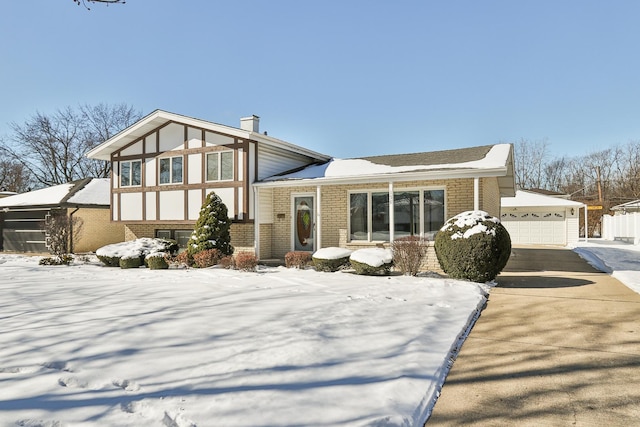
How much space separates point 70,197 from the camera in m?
18.6

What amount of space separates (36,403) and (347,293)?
528 cm

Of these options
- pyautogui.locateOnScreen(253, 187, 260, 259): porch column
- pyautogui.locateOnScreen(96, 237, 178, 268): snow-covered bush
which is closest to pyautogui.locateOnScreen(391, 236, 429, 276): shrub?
pyautogui.locateOnScreen(253, 187, 260, 259): porch column

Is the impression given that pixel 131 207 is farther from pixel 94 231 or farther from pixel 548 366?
pixel 548 366

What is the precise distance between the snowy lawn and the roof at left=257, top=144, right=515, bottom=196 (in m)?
4.23

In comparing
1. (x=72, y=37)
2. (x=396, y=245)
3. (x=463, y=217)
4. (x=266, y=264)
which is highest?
(x=72, y=37)

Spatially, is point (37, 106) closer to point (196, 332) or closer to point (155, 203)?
point (155, 203)

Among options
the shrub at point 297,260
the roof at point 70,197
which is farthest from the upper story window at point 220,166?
the roof at point 70,197

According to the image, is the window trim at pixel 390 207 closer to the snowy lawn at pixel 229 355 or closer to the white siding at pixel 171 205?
the snowy lawn at pixel 229 355

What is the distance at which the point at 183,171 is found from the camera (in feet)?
49.2

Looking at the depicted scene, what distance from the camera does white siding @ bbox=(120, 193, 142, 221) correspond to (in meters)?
16.0

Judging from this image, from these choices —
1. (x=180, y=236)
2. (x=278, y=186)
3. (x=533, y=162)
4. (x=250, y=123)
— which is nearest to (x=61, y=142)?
(x=180, y=236)

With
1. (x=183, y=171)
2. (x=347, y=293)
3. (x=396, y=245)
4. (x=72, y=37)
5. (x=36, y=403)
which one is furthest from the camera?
(x=183, y=171)

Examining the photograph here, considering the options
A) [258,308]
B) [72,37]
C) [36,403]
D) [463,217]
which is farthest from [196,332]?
[72,37]

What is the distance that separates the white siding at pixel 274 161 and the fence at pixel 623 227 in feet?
68.9
